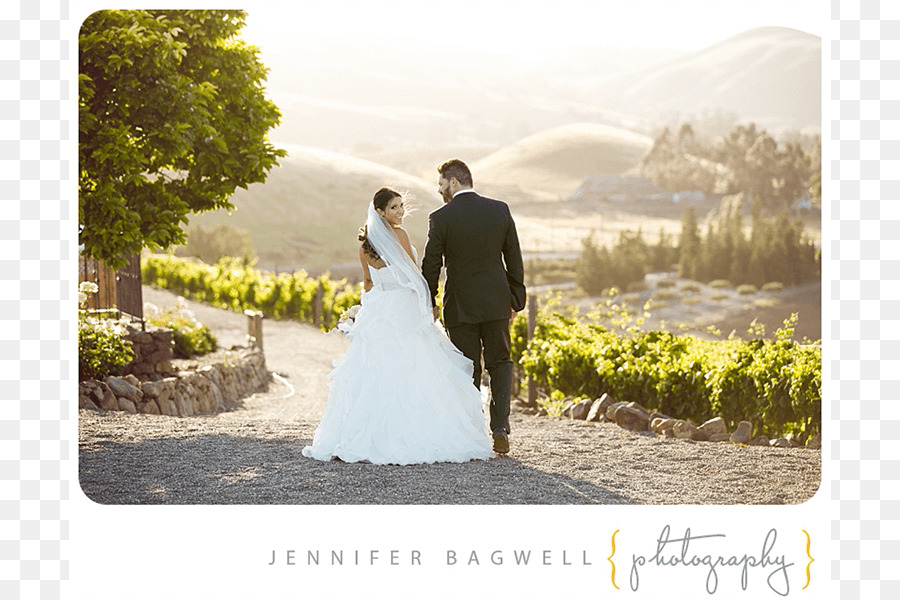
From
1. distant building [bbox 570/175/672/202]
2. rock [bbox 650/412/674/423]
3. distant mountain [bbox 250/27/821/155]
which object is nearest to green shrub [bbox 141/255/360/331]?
rock [bbox 650/412/674/423]

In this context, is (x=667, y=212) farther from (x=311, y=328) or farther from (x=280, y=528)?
(x=280, y=528)

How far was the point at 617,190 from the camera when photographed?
156ft

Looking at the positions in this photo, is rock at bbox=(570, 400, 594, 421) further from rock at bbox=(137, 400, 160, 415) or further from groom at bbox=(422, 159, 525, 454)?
rock at bbox=(137, 400, 160, 415)

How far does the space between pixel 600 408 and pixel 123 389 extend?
170 inches

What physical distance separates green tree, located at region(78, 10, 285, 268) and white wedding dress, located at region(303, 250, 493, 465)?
2.25 meters

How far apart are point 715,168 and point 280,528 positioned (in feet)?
130

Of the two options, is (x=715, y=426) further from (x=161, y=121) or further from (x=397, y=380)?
(x=161, y=121)

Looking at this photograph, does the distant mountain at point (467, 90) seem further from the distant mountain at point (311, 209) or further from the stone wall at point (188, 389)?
the stone wall at point (188, 389)

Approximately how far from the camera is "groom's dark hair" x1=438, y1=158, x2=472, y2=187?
556cm

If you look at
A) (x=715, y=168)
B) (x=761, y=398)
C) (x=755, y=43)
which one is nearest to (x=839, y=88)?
(x=761, y=398)

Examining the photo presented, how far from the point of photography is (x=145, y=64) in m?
6.49

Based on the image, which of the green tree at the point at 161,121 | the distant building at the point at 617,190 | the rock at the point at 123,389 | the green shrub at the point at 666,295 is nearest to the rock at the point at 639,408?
the green tree at the point at 161,121

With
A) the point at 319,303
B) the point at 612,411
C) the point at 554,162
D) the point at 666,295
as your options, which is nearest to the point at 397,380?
the point at 612,411

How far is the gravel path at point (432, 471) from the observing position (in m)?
4.91
